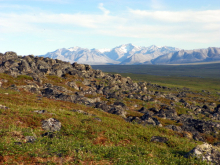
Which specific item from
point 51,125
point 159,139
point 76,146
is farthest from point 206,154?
point 51,125

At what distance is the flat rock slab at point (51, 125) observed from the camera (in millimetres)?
21237

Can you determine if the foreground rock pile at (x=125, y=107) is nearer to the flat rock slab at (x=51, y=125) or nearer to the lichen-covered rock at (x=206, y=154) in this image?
the flat rock slab at (x=51, y=125)

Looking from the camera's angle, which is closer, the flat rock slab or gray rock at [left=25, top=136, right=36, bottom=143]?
gray rock at [left=25, top=136, right=36, bottom=143]

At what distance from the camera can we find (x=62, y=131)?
2114 centimetres

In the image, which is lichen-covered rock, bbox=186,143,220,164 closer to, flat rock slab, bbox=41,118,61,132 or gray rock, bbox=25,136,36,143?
flat rock slab, bbox=41,118,61,132

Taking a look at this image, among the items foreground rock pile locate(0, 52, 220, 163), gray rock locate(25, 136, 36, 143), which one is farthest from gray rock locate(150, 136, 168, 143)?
gray rock locate(25, 136, 36, 143)

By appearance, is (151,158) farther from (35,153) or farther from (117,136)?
(35,153)

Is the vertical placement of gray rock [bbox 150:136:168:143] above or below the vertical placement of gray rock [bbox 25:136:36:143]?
below

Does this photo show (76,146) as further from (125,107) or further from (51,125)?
(125,107)

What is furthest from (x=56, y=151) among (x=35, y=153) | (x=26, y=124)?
(x=26, y=124)

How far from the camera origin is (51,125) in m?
21.8

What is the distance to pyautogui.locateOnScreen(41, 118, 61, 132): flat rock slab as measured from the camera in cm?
2124

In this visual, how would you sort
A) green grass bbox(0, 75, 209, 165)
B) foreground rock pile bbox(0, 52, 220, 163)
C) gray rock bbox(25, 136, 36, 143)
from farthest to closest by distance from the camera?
foreground rock pile bbox(0, 52, 220, 163) < gray rock bbox(25, 136, 36, 143) < green grass bbox(0, 75, 209, 165)

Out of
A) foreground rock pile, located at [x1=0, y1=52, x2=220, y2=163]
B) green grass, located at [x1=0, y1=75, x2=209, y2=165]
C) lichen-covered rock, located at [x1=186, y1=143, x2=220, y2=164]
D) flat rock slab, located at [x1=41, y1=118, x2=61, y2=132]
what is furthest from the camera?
foreground rock pile, located at [x1=0, y1=52, x2=220, y2=163]
